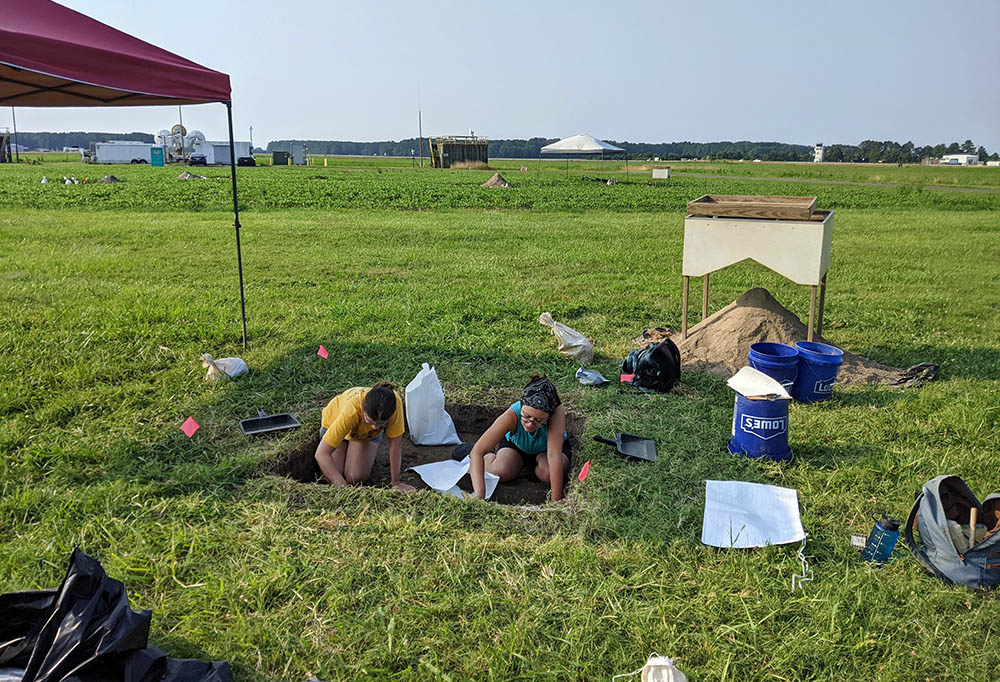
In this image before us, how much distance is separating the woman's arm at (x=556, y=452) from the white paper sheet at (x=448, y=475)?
42 cm

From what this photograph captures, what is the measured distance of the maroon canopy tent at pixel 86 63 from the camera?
13.4ft

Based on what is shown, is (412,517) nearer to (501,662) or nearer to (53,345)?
(501,662)

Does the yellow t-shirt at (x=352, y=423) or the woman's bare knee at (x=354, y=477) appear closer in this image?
the yellow t-shirt at (x=352, y=423)

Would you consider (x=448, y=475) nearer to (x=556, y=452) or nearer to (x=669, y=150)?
(x=556, y=452)

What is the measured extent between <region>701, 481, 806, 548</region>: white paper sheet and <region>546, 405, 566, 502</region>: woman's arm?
84 centimetres

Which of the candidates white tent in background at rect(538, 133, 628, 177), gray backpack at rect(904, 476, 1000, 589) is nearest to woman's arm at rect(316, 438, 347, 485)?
gray backpack at rect(904, 476, 1000, 589)

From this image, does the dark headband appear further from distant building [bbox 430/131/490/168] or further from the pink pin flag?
distant building [bbox 430/131/490/168]

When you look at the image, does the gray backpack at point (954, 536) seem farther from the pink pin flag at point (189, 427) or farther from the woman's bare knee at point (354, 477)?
the pink pin flag at point (189, 427)

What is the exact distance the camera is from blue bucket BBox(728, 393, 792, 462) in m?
4.26

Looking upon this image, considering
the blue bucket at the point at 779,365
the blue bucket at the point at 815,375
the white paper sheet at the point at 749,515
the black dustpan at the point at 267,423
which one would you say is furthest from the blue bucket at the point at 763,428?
the black dustpan at the point at 267,423

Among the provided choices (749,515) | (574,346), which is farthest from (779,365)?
(749,515)

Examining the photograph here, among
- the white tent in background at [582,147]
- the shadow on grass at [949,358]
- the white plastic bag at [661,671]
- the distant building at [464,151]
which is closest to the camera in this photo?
the white plastic bag at [661,671]

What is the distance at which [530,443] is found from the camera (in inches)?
180

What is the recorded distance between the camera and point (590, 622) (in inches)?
112
